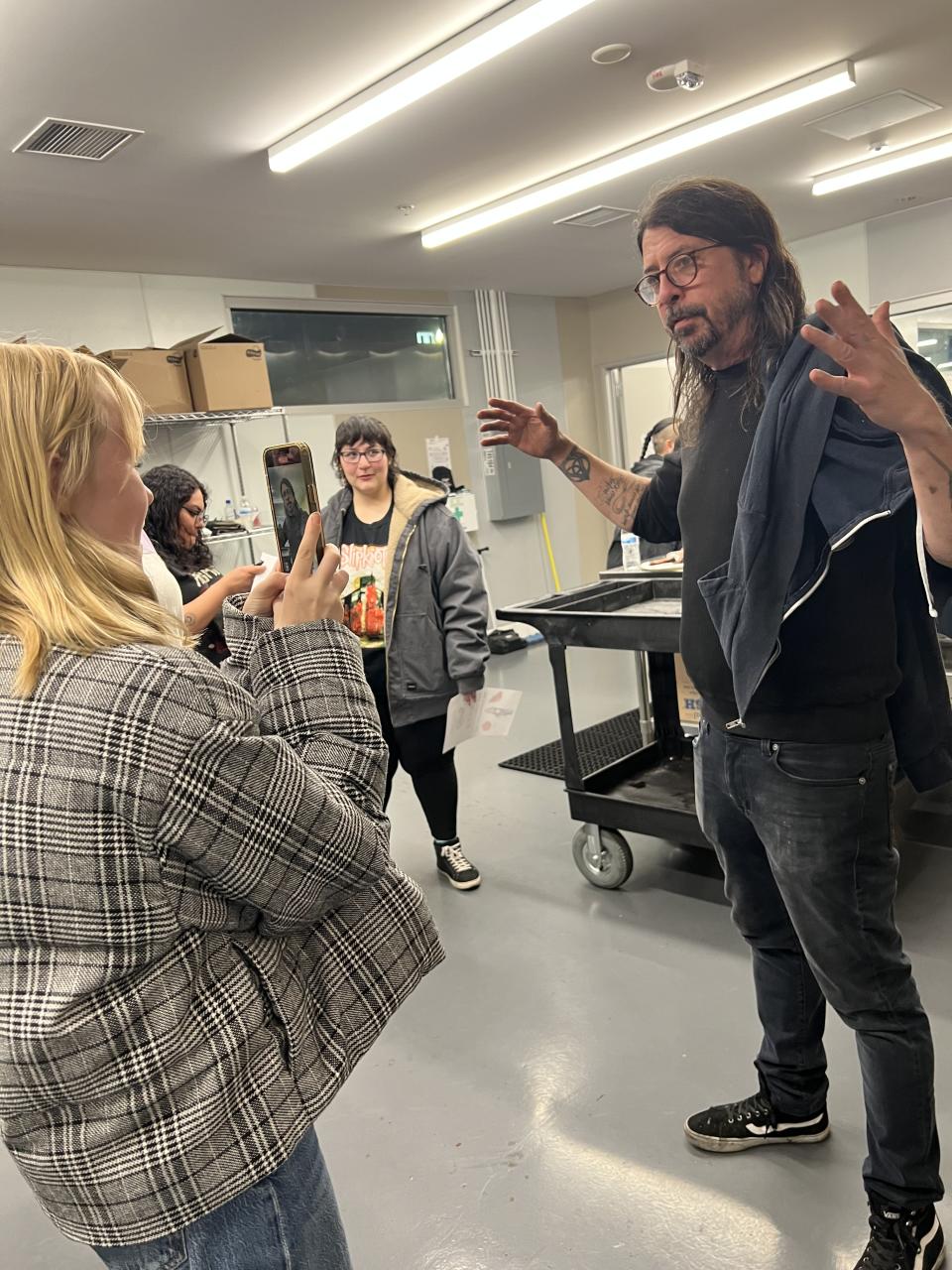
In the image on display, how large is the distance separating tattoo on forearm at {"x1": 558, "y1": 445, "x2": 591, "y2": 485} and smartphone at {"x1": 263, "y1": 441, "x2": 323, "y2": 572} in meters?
0.82

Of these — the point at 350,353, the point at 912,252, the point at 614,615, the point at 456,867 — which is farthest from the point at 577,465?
the point at 912,252

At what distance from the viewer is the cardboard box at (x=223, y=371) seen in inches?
196

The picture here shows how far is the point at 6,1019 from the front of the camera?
0.76m

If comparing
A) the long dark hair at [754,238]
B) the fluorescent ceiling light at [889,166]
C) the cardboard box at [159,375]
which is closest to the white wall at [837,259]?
the fluorescent ceiling light at [889,166]

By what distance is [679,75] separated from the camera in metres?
3.43

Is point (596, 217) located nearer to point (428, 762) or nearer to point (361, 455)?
point (361, 455)

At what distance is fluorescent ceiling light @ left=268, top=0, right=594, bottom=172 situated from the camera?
2.86 m

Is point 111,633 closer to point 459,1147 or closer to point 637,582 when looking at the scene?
point 459,1147

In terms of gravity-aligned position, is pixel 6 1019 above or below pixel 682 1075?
above

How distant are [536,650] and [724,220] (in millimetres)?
5623

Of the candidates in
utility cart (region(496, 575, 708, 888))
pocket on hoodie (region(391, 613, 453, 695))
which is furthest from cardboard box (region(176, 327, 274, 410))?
utility cart (region(496, 575, 708, 888))

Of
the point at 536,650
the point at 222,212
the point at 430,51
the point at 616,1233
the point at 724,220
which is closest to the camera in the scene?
the point at 724,220

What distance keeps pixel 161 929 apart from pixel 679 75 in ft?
12.1

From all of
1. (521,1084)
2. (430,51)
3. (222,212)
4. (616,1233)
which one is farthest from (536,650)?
(616,1233)
